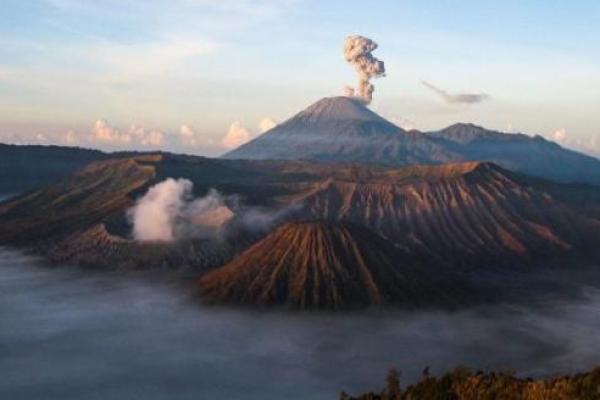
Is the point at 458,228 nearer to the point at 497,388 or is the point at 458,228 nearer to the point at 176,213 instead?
the point at 176,213

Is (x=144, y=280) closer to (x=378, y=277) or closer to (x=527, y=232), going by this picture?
(x=378, y=277)

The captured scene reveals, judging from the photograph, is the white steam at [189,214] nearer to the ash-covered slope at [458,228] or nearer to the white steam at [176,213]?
the white steam at [176,213]

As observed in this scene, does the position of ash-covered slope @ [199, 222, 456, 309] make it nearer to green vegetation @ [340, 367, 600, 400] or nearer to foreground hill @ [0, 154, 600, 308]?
foreground hill @ [0, 154, 600, 308]

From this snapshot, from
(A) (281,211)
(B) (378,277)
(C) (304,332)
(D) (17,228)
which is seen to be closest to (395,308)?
(B) (378,277)

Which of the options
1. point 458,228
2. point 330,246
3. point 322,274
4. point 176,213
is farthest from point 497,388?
point 458,228

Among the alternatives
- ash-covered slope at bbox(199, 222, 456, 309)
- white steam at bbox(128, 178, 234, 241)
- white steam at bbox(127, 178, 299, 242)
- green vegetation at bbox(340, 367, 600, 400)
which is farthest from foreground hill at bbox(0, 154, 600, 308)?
green vegetation at bbox(340, 367, 600, 400)

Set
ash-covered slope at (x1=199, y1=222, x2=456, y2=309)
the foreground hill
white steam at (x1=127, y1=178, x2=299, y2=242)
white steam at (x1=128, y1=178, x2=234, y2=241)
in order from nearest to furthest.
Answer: ash-covered slope at (x1=199, y1=222, x2=456, y2=309)
the foreground hill
white steam at (x1=128, y1=178, x2=234, y2=241)
white steam at (x1=127, y1=178, x2=299, y2=242)

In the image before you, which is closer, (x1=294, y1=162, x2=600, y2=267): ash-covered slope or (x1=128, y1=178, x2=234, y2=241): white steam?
(x1=128, y1=178, x2=234, y2=241): white steam

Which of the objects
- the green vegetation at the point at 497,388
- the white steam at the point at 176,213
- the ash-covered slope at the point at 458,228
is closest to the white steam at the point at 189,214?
the white steam at the point at 176,213
